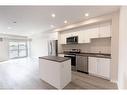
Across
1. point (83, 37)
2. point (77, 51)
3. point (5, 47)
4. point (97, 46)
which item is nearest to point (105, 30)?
point (97, 46)

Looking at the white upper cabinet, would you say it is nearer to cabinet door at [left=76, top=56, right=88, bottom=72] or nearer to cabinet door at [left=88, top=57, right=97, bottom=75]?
cabinet door at [left=76, top=56, right=88, bottom=72]

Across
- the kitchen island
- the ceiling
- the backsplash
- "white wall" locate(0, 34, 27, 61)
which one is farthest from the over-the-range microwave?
"white wall" locate(0, 34, 27, 61)

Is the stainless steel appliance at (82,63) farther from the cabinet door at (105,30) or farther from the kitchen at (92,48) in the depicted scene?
the cabinet door at (105,30)

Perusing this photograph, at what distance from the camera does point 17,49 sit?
10055 mm

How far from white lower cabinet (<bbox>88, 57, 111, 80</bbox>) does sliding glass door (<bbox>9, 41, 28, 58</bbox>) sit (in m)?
8.24

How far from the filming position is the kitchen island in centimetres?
298

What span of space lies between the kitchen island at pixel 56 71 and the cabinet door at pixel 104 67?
1.37 meters

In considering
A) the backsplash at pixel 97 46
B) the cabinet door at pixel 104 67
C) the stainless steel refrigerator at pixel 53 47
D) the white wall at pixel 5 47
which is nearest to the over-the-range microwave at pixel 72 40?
the backsplash at pixel 97 46

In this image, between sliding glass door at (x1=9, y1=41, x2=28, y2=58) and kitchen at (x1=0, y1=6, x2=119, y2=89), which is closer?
kitchen at (x1=0, y1=6, x2=119, y2=89)

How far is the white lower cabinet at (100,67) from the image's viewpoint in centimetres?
358

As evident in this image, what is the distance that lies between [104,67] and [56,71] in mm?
1921

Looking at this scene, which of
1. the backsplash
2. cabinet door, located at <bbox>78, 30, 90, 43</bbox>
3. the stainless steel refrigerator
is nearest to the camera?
the backsplash
